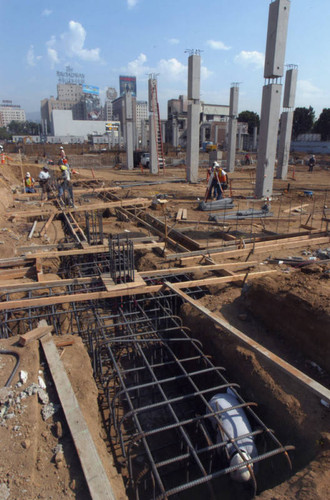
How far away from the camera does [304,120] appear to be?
64062mm

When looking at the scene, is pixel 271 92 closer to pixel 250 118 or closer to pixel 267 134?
pixel 267 134

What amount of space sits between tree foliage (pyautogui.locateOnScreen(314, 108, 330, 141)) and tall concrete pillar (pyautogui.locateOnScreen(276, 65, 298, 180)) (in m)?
41.7

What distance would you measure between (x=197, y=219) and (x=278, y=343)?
7.09 meters

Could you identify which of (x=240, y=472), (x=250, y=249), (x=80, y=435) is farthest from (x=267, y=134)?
(x=80, y=435)

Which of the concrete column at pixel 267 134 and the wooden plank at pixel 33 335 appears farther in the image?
the concrete column at pixel 267 134

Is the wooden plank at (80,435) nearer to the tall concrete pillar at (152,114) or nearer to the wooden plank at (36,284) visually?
Answer: the wooden plank at (36,284)

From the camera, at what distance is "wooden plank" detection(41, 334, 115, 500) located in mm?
2775

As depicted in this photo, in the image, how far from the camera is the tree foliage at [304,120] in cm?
6378

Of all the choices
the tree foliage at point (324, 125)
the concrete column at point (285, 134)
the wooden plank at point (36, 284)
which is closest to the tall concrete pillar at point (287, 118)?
the concrete column at point (285, 134)

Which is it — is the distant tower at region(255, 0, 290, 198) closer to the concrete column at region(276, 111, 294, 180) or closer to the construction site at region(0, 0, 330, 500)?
the construction site at region(0, 0, 330, 500)

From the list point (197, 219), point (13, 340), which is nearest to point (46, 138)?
point (197, 219)

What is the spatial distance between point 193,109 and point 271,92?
702cm

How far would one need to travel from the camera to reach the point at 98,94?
6344 inches

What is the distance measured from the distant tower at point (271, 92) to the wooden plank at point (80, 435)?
520 inches
